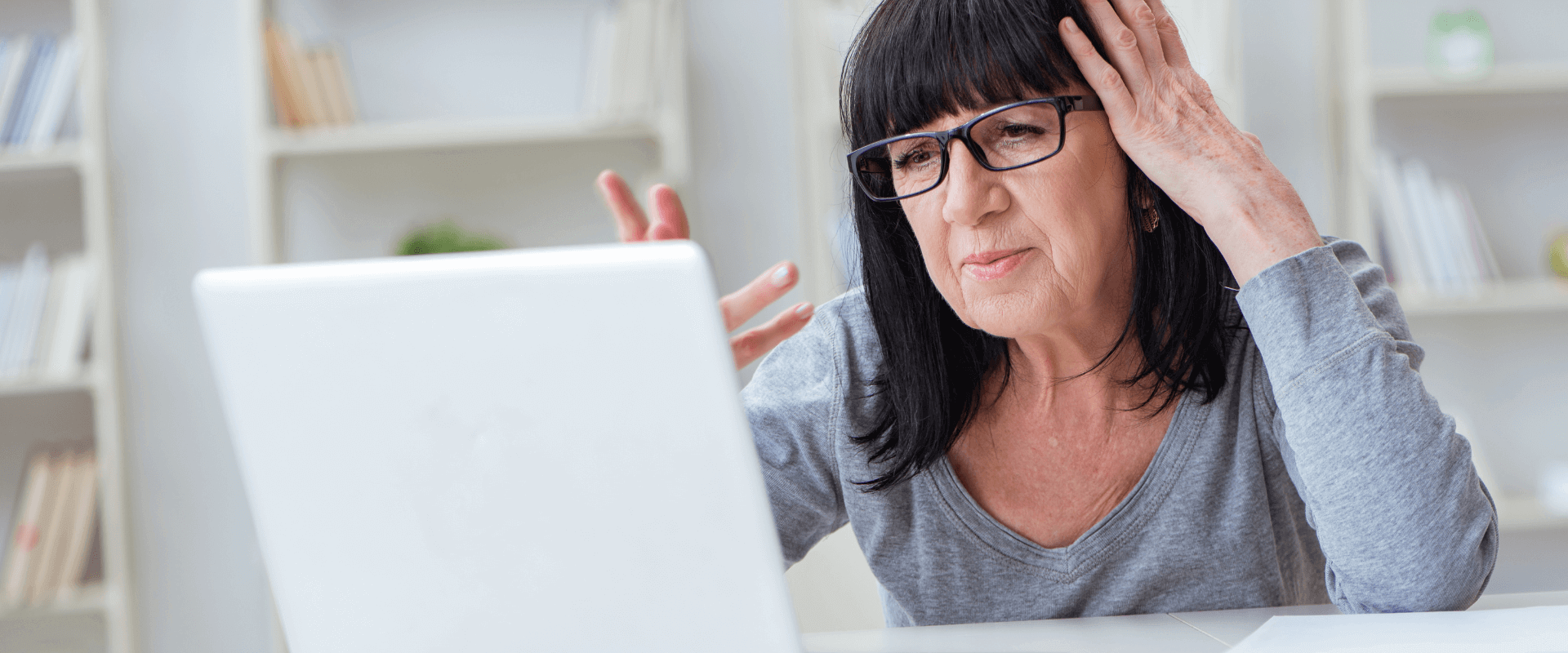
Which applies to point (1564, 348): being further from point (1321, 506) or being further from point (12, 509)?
point (12, 509)

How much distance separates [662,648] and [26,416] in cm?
238

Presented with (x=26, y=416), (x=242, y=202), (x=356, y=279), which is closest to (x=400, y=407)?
(x=356, y=279)

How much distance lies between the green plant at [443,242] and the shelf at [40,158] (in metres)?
0.64

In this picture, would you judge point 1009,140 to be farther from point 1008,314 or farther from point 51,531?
point 51,531

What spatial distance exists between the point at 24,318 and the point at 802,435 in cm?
181

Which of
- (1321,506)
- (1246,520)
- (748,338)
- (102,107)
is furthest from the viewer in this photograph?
(102,107)

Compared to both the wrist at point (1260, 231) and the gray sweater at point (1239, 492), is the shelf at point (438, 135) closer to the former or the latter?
the gray sweater at point (1239, 492)

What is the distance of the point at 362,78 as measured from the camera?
232 cm

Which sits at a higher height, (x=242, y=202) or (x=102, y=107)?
(x=102, y=107)

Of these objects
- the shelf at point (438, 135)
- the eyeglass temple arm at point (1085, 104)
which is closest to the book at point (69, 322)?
the shelf at point (438, 135)

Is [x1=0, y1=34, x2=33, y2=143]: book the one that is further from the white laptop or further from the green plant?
the white laptop

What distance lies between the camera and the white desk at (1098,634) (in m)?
0.69

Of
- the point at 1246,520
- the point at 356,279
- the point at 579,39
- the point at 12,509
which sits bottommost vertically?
the point at 12,509

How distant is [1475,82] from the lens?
203 cm
